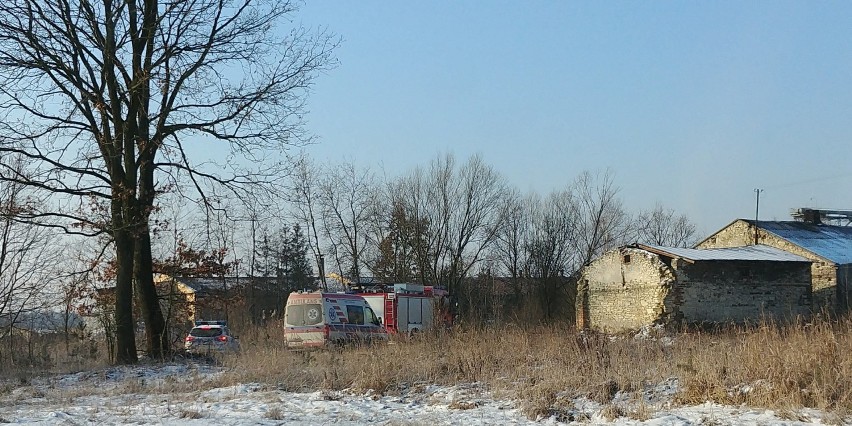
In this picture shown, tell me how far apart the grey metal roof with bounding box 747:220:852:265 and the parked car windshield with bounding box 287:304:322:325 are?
27.4 metres

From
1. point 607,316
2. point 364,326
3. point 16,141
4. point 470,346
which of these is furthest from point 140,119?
point 607,316

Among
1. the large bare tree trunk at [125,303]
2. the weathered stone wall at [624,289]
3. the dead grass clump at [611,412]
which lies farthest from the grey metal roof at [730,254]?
the dead grass clump at [611,412]

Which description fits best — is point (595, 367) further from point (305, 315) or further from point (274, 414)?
point (305, 315)

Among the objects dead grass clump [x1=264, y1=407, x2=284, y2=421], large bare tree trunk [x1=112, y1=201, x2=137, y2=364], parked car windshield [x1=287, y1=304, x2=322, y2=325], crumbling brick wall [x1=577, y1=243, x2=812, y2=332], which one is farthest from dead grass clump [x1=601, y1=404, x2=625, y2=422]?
crumbling brick wall [x1=577, y1=243, x2=812, y2=332]

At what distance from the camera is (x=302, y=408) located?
10.4 metres

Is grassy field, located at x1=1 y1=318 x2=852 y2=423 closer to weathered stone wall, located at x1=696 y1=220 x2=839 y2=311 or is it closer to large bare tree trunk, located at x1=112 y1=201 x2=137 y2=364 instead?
large bare tree trunk, located at x1=112 y1=201 x2=137 y2=364

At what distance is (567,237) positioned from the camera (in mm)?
61125

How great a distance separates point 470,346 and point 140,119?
10590 millimetres

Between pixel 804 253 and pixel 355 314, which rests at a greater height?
pixel 804 253

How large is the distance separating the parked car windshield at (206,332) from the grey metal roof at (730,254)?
63.9 ft

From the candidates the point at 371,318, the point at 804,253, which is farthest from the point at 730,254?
the point at 371,318

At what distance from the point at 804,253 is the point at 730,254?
5357mm

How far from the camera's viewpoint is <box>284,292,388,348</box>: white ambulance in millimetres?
22078

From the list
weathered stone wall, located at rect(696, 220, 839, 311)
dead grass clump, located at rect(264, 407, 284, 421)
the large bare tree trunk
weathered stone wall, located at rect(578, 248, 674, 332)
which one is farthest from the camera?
weathered stone wall, located at rect(696, 220, 839, 311)
